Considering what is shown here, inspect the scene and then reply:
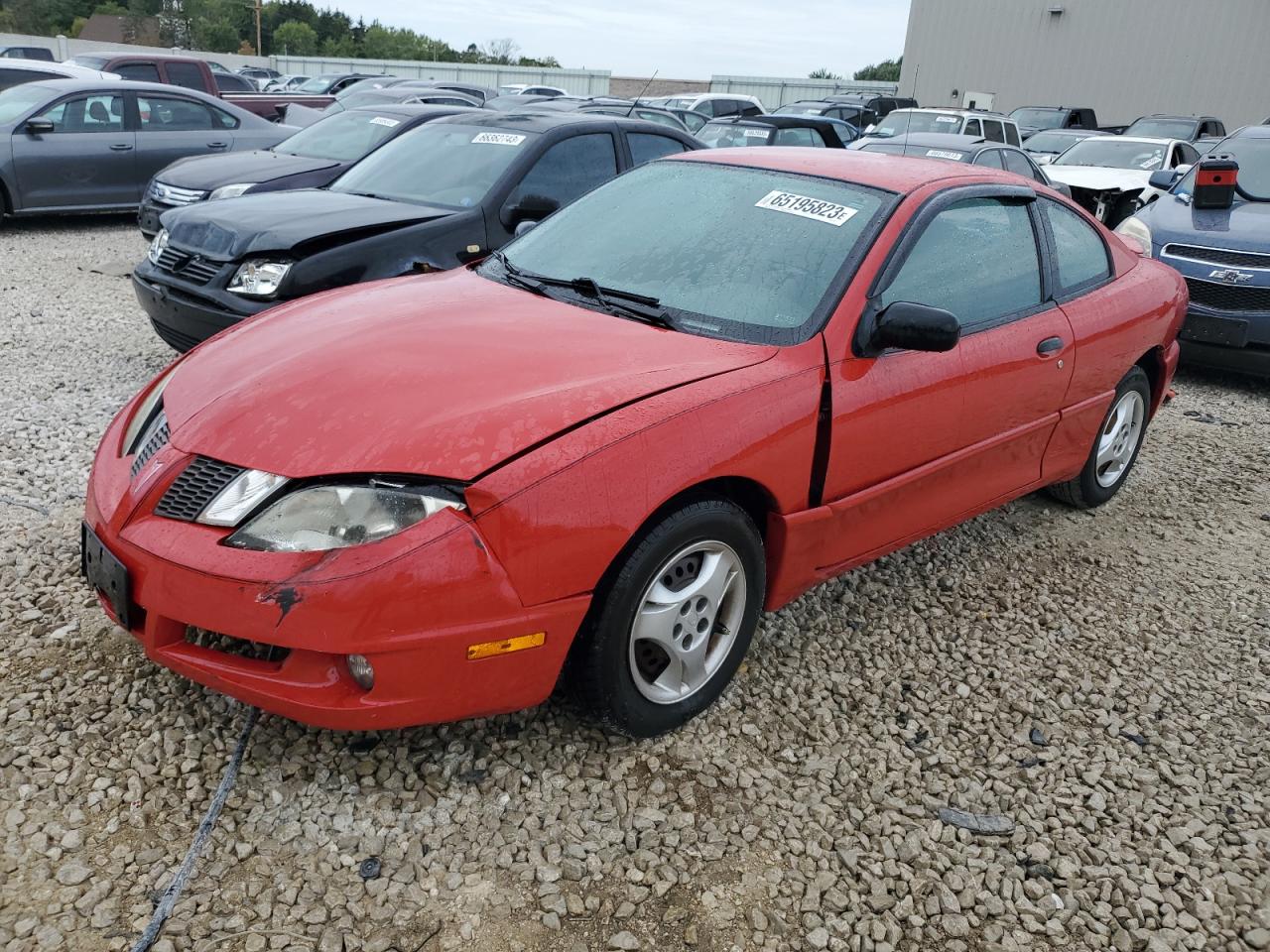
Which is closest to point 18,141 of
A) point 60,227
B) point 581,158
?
point 60,227

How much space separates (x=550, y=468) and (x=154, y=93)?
34.3 feet

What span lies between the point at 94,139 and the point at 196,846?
393 inches

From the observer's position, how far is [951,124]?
15.7 m

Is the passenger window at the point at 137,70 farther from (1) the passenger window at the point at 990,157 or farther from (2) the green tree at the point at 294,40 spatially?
(2) the green tree at the point at 294,40

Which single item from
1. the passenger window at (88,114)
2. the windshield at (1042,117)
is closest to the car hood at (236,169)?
the passenger window at (88,114)

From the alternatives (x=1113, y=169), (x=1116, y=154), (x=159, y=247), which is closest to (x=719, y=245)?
(x=159, y=247)

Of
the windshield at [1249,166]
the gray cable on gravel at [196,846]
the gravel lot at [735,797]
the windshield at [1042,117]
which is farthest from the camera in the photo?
the windshield at [1042,117]

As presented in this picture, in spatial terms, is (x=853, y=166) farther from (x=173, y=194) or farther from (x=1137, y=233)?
Result: (x=173, y=194)

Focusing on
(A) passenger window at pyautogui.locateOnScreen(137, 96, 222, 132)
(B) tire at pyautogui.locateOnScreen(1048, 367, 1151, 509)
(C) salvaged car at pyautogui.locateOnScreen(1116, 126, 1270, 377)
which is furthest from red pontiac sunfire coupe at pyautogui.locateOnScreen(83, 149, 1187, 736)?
(A) passenger window at pyautogui.locateOnScreen(137, 96, 222, 132)

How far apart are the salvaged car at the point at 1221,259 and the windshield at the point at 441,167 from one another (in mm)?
3789

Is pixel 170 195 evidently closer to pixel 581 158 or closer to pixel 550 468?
pixel 581 158

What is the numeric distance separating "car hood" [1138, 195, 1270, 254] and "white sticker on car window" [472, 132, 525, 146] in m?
4.55

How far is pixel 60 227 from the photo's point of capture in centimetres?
1053

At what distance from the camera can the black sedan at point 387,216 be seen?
16.7ft
